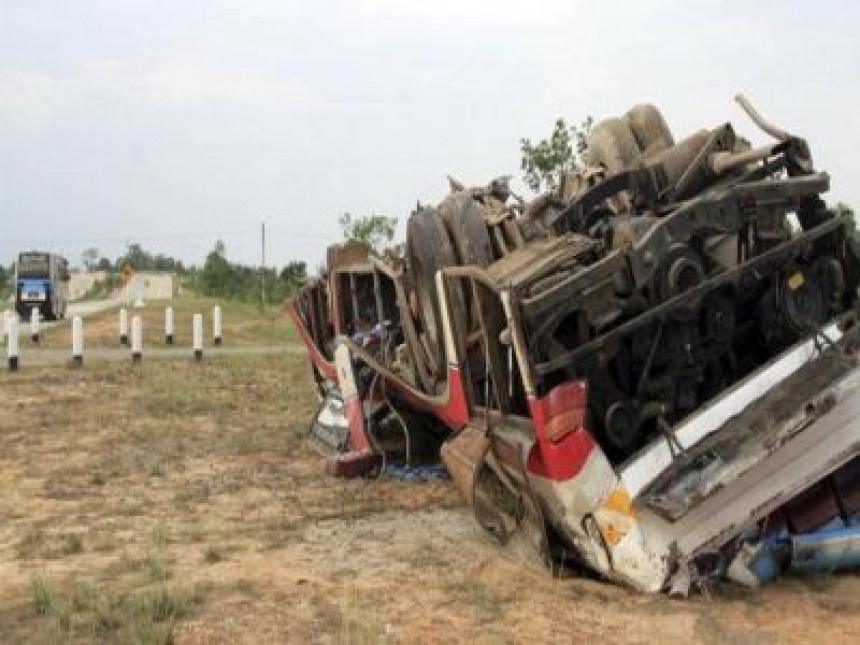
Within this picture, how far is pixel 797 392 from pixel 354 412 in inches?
151

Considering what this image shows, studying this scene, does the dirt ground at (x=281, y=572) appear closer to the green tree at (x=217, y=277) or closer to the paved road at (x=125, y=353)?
the paved road at (x=125, y=353)

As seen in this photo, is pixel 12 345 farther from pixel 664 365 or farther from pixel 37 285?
pixel 37 285

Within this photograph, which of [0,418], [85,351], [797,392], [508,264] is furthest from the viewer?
[85,351]

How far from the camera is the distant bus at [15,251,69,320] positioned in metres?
34.9

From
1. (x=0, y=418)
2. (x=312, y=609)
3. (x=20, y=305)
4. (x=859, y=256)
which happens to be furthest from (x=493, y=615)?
(x=20, y=305)

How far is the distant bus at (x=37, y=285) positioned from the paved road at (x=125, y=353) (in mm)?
11723

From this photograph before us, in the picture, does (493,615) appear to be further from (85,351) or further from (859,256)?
(85,351)

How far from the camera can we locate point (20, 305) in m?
35.1

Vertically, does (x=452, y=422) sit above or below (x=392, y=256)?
below

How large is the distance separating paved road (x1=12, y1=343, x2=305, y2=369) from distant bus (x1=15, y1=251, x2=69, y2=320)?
11.7m

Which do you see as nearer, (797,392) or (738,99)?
(797,392)

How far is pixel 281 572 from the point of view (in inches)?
231

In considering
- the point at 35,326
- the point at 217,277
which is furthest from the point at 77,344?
the point at 217,277

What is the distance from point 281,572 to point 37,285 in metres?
31.3
